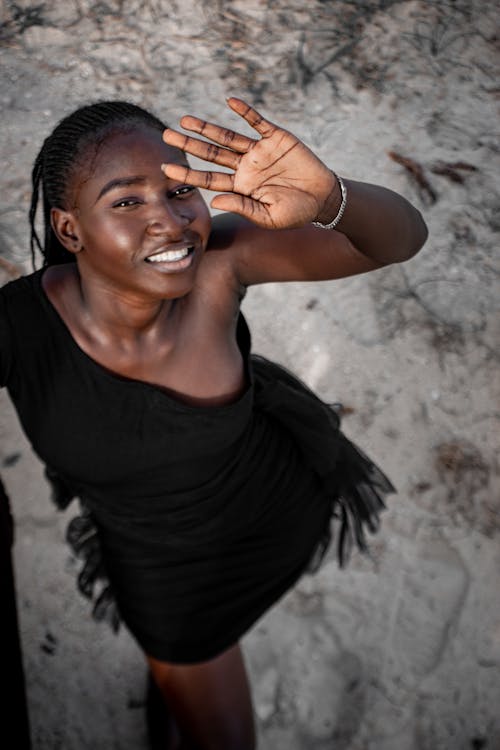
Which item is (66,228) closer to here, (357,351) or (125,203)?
(125,203)

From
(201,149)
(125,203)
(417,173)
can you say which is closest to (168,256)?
(125,203)

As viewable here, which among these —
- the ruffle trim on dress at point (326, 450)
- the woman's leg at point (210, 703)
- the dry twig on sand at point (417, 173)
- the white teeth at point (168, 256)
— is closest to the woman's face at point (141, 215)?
the white teeth at point (168, 256)

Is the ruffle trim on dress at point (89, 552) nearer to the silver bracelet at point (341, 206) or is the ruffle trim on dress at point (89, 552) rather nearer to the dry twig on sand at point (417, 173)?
the silver bracelet at point (341, 206)

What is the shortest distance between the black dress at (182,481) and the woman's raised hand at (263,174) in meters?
0.50

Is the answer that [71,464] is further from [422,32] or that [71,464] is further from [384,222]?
[422,32]

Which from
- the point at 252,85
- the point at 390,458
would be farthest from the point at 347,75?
the point at 390,458

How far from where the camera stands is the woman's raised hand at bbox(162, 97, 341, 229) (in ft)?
4.34

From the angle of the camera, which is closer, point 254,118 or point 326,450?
point 254,118

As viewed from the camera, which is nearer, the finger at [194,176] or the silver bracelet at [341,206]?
the finger at [194,176]

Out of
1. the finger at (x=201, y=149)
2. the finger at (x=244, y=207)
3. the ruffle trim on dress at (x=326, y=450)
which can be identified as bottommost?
the ruffle trim on dress at (x=326, y=450)

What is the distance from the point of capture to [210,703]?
1849mm

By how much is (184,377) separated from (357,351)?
1.37m

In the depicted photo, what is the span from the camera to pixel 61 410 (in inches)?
64.4

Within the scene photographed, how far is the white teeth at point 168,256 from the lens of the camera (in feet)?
4.80
